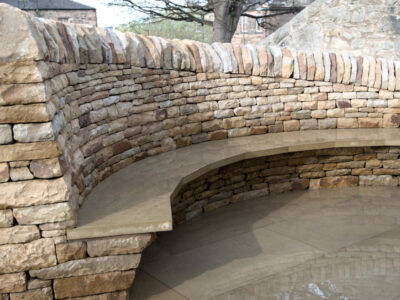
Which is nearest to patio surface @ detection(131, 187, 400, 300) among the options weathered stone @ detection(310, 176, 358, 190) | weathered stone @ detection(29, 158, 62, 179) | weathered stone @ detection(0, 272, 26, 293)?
weathered stone @ detection(310, 176, 358, 190)

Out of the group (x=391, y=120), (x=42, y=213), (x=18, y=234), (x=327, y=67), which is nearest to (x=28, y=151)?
(x=42, y=213)

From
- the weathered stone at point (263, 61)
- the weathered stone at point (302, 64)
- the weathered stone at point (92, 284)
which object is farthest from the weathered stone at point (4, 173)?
the weathered stone at point (302, 64)

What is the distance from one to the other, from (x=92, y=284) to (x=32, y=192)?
63 centimetres

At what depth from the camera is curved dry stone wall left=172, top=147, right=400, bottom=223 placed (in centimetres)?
413

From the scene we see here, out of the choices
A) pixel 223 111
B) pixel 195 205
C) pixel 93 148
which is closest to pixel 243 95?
pixel 223 111

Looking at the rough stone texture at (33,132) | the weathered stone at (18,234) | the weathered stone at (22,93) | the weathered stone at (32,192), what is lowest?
the weathered stone at (18,234)

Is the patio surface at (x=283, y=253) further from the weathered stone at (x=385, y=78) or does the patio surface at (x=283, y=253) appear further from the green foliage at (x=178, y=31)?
the green foliage at (x=178, y=31)

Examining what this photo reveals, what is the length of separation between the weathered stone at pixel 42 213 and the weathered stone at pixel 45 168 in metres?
0.17

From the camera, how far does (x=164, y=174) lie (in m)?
3.26

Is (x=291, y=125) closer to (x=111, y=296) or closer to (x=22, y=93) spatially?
(x=111, y=296)

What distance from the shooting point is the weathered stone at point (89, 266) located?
2.42 meters

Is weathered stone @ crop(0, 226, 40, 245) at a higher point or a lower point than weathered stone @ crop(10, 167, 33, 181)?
lower

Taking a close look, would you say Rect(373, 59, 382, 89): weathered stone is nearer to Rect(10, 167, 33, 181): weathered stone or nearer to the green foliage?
Rect(10, 167, 33, 181): weathered stone

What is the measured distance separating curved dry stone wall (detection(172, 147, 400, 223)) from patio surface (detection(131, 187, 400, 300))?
0.52 ft
